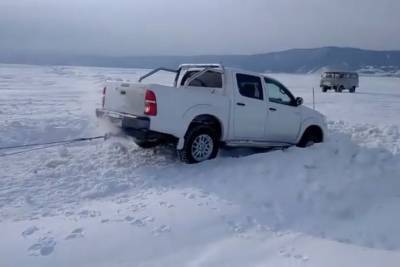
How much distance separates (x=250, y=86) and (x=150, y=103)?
2.39 m

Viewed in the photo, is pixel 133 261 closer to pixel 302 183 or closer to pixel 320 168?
pixel 302 183

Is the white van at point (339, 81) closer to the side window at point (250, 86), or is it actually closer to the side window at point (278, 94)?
the side window at point (278, 94)

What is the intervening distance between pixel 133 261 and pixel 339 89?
4084 cm

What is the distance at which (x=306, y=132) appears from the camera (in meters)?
9.99

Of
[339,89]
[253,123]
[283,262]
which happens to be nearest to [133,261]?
[283,262]

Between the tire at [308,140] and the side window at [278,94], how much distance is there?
855 millimetres

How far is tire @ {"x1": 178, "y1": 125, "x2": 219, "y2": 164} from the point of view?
26.6 feet

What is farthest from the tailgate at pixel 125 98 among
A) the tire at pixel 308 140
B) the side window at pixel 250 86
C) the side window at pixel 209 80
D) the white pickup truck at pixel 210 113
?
the tire at pixel 308 140

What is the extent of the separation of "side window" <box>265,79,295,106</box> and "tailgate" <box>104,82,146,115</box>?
2906 mm

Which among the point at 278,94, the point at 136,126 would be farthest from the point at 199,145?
the point at 278,94

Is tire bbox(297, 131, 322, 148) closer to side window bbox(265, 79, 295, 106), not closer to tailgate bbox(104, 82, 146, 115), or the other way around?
side window bbox(265, 79, 295, 106)

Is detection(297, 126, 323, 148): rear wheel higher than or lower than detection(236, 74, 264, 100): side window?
lower

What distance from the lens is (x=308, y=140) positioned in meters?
10.0

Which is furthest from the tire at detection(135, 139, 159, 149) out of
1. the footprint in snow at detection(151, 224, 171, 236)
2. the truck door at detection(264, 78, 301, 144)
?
the footprint in snow at detection(151, 224, 171, 236)
